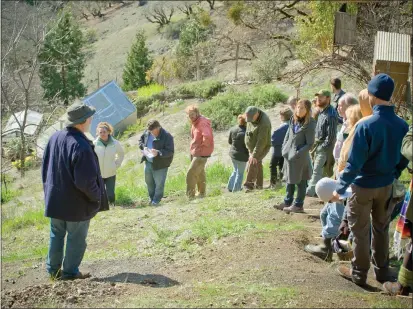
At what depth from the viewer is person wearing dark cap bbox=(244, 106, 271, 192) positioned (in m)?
9.84

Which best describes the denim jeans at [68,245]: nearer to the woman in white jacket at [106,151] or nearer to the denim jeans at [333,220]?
the denim jeans at [333,220]

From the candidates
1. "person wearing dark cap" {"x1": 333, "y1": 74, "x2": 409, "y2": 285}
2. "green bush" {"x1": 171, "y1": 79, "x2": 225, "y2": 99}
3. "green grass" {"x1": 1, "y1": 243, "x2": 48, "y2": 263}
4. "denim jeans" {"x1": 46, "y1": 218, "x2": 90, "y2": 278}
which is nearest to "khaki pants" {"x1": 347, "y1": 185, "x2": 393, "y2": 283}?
"person wearing dark cap" {"x1": 333, "y1": 74, "x2": 409, "y2": 285}

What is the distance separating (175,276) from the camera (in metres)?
5.93

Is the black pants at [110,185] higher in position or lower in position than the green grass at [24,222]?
higher

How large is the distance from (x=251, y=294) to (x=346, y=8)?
67.6ft

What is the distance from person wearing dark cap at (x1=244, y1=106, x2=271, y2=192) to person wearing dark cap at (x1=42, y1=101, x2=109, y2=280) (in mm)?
4550

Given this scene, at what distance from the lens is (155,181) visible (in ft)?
35.9

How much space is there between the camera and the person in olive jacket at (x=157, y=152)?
10508mm

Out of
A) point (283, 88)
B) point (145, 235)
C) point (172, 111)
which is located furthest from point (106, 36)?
point (145, 235)

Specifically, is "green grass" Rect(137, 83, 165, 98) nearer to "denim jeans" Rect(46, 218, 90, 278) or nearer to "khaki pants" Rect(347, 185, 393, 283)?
"denim jeans" Rect(46, 218, 90, 278)

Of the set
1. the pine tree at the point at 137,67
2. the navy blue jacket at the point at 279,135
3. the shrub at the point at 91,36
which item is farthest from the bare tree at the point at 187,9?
the navy blue jacket at the point at 279,135

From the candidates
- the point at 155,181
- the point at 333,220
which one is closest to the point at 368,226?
the point at 333,220

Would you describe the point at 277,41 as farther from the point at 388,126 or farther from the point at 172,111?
the point at 388,126

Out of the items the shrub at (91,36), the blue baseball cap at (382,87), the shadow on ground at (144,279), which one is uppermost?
the shrub at (91,36)
